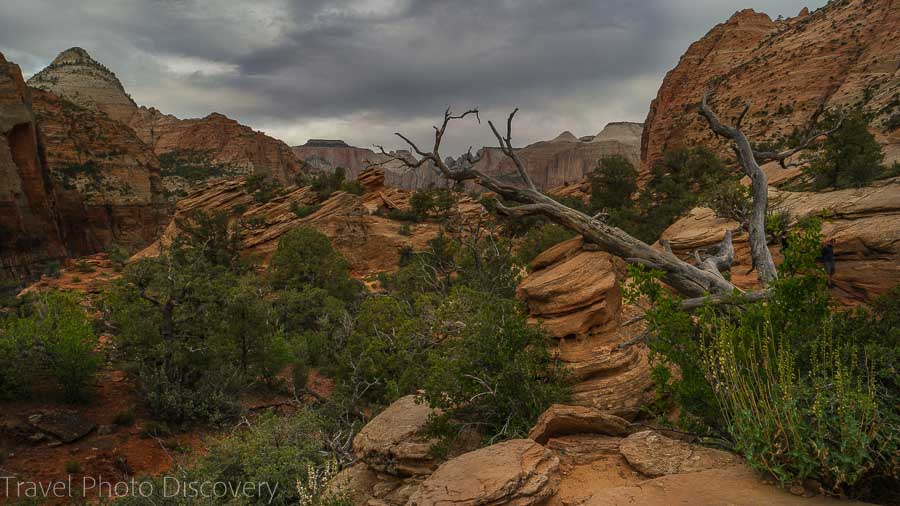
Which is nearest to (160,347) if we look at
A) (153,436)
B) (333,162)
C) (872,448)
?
(153,436)

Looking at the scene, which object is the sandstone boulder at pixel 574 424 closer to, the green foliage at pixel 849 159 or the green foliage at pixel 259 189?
the green foliage at pixel 849 159

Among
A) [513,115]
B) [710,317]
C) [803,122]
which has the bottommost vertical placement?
[710,317]

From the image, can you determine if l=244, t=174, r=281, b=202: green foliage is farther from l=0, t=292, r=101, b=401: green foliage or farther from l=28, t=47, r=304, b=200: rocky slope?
l=28, t=47, r=304, b=200: rocky slope

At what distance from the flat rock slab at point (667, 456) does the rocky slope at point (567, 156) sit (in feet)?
367

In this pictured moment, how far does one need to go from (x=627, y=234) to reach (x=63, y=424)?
1275 cm

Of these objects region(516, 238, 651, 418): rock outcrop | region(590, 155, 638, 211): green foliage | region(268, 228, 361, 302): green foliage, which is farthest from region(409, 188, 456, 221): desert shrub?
region(516, 238, 651, 418): rock outcrop

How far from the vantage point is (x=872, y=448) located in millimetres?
2664

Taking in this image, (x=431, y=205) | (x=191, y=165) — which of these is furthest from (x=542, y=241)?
(x=191, y=165)

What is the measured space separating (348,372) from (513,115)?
8061 millimetres

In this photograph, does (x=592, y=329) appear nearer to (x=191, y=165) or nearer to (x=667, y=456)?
(x=667, y=456)

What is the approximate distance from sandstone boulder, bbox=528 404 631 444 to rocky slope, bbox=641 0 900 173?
2356cm

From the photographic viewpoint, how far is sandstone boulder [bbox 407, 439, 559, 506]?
10.8 ft

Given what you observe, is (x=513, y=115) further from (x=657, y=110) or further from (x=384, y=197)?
(x=657, y=110)

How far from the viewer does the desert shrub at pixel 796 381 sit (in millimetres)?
2631
